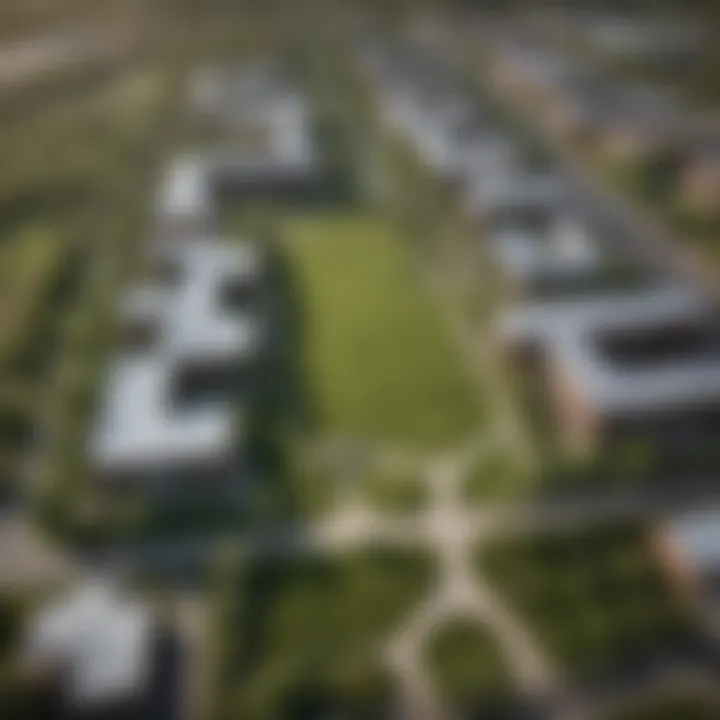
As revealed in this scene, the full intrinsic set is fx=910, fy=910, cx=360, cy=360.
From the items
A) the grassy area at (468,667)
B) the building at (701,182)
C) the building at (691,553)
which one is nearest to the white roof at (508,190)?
the building at (701,182)

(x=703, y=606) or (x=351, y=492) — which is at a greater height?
(x=351, y=492)

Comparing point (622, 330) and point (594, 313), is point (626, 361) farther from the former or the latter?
point (594, 313)

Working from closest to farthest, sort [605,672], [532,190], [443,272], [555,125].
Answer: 1. [605,672]
2. [443,272]
3. [532,190]
4. [555,125]

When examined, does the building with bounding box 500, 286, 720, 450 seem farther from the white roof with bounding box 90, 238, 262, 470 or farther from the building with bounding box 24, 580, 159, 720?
the building with bounding box 24, 580, 159, 720

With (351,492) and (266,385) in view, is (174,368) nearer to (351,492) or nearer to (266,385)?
(266,385)

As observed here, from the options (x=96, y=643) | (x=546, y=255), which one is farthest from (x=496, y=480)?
(x=546, y=255)

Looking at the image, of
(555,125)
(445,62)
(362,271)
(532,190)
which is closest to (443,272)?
(362,271)

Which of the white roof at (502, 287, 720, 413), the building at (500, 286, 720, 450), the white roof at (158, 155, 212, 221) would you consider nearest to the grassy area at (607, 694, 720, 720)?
the building at (500, 286, 720, 450)
